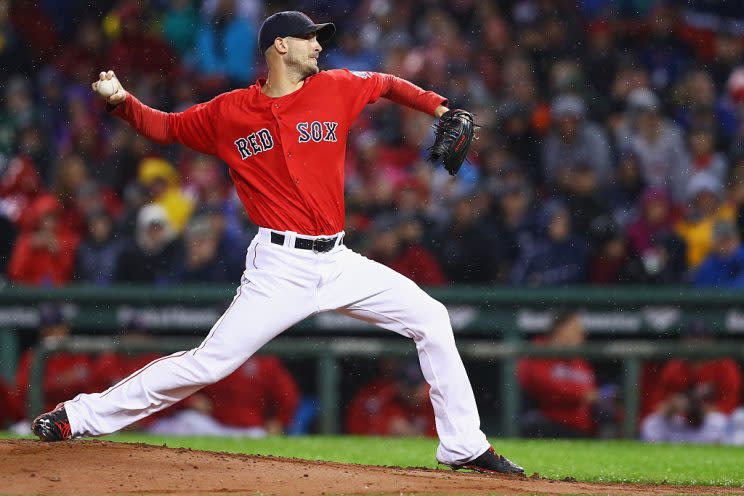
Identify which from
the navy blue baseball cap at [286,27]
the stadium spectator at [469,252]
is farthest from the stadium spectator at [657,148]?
the navy blue baseball cap at [286,27]

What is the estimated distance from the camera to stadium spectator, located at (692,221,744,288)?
30.3 feet

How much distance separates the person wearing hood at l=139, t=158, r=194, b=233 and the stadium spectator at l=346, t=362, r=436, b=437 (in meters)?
2.72

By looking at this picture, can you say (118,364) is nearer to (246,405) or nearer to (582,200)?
(246,405)

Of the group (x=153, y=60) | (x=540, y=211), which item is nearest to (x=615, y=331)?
(x=540, y=211)

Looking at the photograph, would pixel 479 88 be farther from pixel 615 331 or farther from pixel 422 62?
pixel 615 331

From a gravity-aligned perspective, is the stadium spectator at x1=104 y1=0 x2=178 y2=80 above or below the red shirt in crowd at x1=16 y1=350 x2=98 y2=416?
above

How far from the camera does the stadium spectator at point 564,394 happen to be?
29.2ft

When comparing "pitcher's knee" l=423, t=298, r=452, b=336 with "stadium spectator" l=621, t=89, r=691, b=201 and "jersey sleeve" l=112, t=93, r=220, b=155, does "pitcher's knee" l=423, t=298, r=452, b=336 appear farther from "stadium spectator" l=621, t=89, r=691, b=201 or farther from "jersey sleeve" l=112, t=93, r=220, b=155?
"stadium spectator" l=621, t=89, r=691, b=201

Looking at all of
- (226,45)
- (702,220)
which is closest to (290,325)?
(702,220)

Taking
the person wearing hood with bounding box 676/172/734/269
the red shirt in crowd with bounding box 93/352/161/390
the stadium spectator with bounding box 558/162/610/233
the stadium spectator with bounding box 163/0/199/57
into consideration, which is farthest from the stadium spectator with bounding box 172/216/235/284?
the stadium spectator with bounding box 163/0/199/57

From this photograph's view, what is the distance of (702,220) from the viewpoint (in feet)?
32.0

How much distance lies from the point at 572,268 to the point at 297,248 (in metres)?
4.33

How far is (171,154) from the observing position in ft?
40.6

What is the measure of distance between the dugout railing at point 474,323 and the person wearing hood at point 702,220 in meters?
0.76
